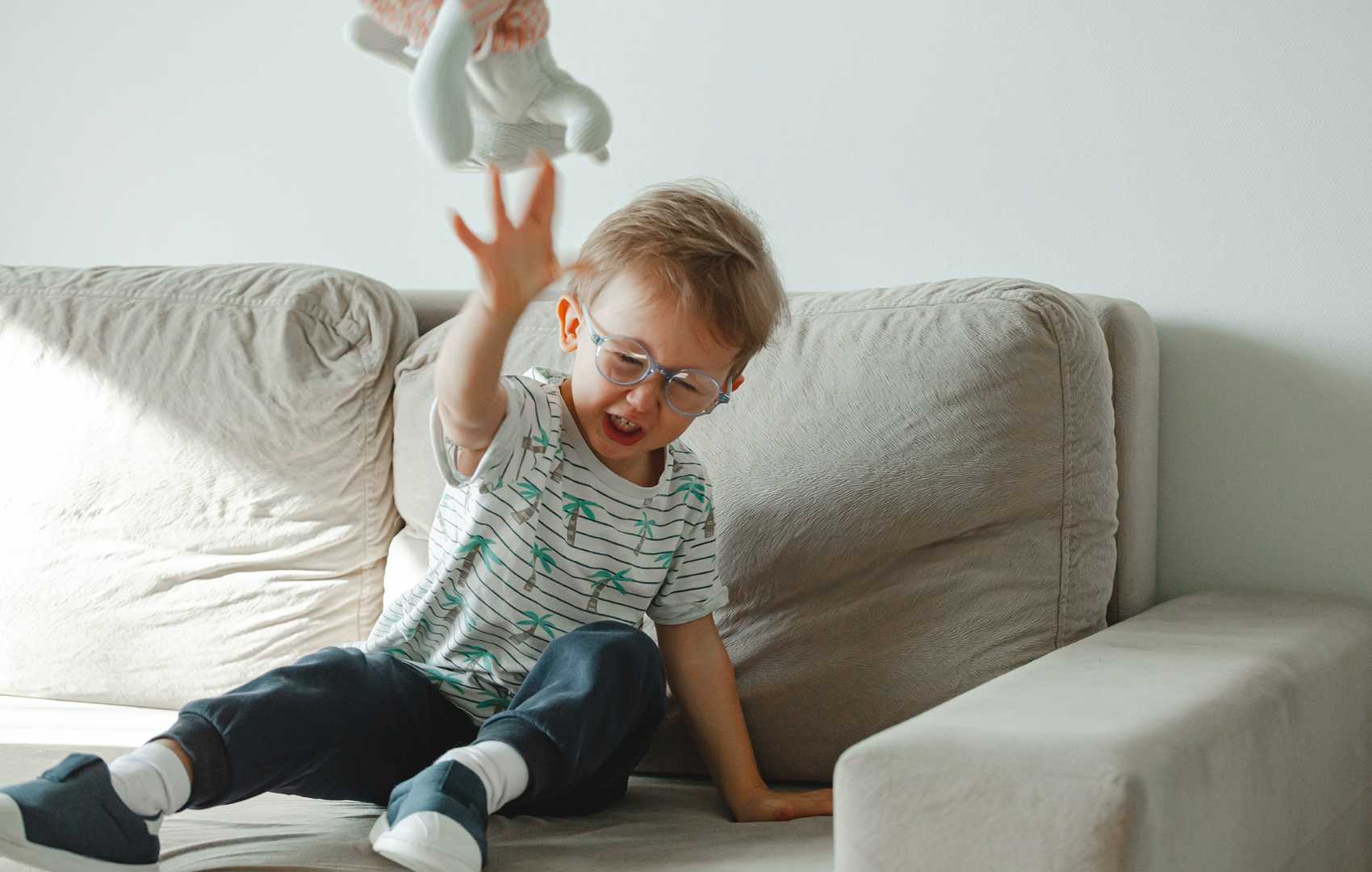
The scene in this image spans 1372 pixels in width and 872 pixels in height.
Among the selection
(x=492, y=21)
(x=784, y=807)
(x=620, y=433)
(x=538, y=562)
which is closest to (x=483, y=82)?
(x=492, y=21)

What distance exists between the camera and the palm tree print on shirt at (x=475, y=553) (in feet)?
3.98

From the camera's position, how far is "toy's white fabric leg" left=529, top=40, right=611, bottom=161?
3.34ft

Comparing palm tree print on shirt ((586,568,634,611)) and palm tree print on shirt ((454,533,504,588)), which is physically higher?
palm tree print on shirt ((454,533,504,588))

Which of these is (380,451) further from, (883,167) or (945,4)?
(945,4)

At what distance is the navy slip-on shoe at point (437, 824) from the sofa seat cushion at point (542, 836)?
0.05 metres

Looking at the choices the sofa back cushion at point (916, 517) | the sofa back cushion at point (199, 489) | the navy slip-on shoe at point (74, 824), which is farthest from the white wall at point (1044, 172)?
the navy slip-on shoe at point (74, 824)

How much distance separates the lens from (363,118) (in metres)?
1.93

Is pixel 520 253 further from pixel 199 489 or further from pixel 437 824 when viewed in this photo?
pixel 199 489

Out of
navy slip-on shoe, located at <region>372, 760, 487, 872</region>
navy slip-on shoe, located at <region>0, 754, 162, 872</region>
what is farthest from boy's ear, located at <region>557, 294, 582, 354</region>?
navy slip-on shoe, located at <region>0, 754, 162, 872</region>

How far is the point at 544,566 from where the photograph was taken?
1214 mm

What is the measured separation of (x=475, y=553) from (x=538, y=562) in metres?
0.06

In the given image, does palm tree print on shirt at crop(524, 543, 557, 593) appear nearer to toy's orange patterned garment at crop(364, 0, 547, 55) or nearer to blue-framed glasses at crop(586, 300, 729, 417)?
blue-framed glasses at crop(586, 300, 729, 417)

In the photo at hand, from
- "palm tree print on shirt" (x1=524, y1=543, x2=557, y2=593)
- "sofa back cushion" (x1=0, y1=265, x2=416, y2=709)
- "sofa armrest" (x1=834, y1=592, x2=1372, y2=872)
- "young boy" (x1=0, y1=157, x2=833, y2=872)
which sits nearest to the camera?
"sofa armrest" (x1=834, y1=592, x2=1372, y2=872)

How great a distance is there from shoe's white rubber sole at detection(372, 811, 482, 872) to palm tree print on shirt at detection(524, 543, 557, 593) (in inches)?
12.1
